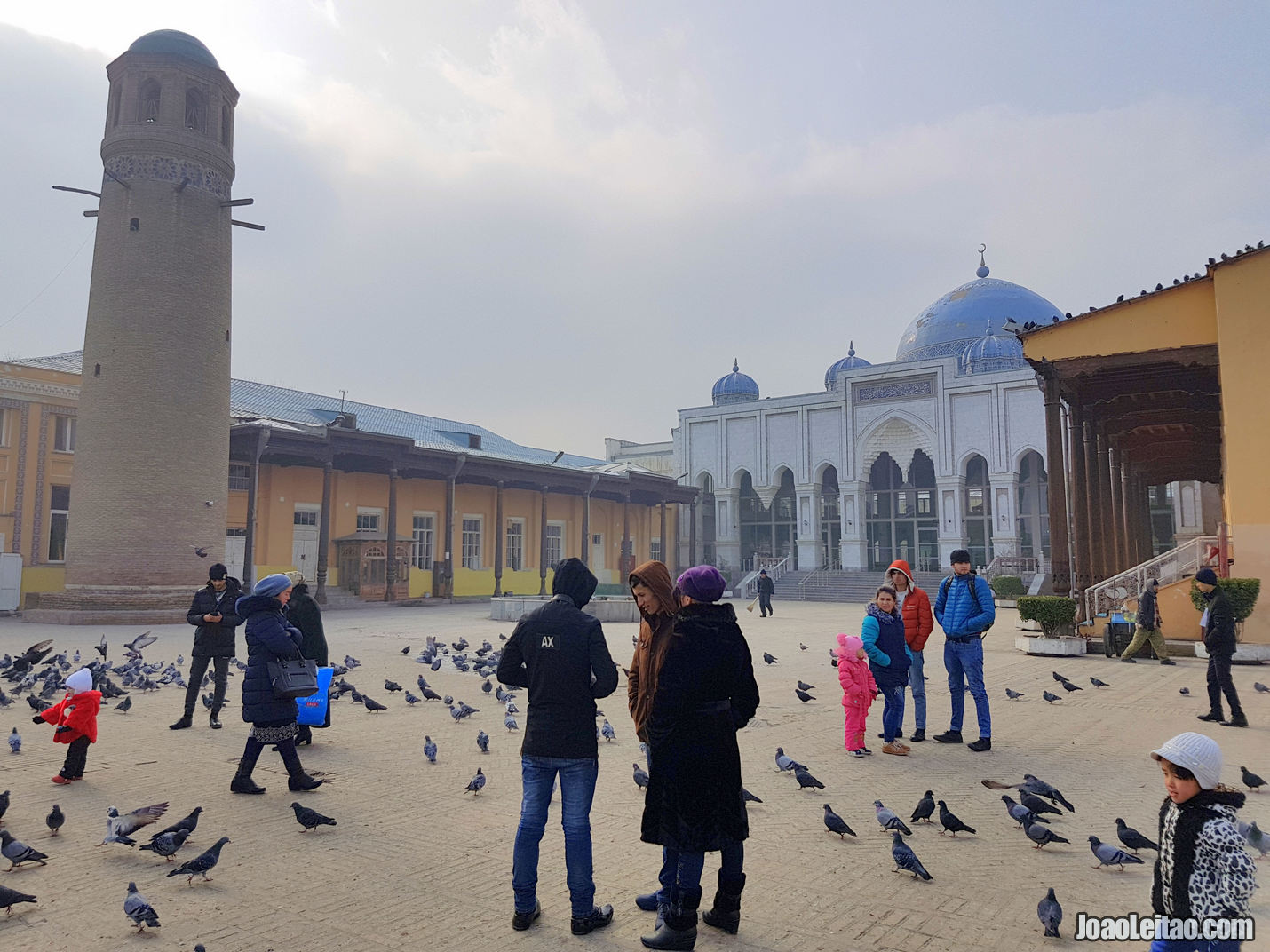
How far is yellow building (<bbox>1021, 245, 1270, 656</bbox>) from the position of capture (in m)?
13.8

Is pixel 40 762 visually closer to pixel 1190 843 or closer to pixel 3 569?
pixel 1190 843

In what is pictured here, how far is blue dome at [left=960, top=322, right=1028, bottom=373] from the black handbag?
3671cm

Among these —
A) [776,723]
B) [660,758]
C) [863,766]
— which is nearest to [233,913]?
[660,758]

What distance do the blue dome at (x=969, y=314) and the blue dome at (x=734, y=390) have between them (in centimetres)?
794

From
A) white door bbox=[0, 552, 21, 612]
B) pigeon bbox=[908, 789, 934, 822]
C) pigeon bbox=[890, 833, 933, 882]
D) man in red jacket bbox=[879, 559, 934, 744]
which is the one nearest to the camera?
pigeon bbox=[890, 833, 933, 882]

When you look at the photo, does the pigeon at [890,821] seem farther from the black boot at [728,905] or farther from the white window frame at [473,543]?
the white window frame at [473,543]

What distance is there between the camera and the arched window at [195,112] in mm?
21719

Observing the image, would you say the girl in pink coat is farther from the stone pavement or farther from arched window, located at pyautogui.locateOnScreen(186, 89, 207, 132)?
arched window, located at pyautogui.locateOnScreen(186, 89, 207, 132)

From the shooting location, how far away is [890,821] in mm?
4684

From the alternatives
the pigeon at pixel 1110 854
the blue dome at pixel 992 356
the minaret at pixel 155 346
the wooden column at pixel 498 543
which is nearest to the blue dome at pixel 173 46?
the minaret at pixel 155 346

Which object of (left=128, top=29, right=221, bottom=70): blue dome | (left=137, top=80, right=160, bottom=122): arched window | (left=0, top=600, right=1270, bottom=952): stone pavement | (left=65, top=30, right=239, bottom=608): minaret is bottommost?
(left=0, top=600, right=1270, bottom=952): stone pavement

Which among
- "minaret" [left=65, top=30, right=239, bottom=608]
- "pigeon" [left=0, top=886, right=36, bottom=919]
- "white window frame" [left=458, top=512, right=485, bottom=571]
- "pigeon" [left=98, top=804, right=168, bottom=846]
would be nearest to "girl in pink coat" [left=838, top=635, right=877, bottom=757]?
"pigeon" [left=98, top=804, right=168, bottom=846]

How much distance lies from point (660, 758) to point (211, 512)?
20.6 m

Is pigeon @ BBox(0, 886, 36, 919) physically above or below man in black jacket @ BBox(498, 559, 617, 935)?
below
